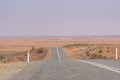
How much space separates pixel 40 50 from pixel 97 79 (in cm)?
7548

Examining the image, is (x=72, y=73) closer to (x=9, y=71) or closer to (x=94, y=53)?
(x=9, y=71)

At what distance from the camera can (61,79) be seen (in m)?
14.5

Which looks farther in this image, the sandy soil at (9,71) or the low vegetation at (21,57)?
the low vegetation at (21,57)

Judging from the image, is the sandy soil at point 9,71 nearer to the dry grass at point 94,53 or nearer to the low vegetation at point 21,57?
the low vegetation at point 21,57

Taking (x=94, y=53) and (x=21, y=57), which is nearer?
(x=94, y=53)

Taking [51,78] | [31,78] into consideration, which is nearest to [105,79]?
[51,78]

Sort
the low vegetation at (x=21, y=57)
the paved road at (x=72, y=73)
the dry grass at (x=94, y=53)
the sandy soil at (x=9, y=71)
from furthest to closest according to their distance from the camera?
the low vegetation at (x=21, y=57)
the dry grass at (x=94, y=53)
the sandy soil at (x=9, y=71)
the paved road at (x=72, y=73)

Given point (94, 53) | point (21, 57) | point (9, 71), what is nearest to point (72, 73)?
point (9, 71)

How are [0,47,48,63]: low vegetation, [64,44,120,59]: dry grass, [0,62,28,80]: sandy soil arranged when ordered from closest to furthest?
[0,62,28,80]: sandy soil
[64,44,120,59]: dry grass
[0,47,48,63]: low vegetation

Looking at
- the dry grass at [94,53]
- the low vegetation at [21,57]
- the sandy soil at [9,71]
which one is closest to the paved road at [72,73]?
the sandy soil at [9,71]

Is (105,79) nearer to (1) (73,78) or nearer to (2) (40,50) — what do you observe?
(1) (73,78)

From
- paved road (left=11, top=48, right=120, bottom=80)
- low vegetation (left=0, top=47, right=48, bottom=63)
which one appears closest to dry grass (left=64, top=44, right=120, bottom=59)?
low vegetation (left=0, top=47, right=48, bottom=63)

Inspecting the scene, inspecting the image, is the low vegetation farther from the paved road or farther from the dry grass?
the paved road

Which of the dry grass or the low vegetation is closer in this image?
the dry grass
